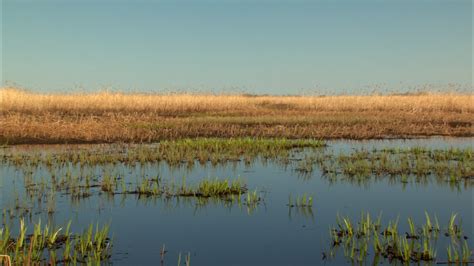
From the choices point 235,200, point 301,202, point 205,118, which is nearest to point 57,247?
point 235,200

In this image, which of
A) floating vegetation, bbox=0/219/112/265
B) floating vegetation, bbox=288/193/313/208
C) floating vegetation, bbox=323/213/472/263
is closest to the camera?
floating vegetation, bbox=0/219/112/265

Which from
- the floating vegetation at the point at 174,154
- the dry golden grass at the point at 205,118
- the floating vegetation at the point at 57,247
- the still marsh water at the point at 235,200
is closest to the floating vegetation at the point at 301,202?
the still marsh water at the point at 235,200

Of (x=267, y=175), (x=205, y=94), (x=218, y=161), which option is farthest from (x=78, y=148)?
(x=205, y=94)

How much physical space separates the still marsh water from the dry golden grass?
14.5 feet

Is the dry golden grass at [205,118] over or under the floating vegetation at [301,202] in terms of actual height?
over

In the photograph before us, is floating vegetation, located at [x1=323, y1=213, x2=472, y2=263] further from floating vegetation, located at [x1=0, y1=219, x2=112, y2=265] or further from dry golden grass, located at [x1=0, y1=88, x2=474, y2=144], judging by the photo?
dry golden grass, located at [x1=0, y1=88, x2=474, y2=144]

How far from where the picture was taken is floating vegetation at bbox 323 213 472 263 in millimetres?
5059

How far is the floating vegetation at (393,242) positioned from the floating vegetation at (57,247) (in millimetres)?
2525

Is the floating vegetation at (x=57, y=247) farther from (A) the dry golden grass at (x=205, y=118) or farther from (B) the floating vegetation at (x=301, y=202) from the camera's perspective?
(A) the dry golden grass at (x=205, y=118)

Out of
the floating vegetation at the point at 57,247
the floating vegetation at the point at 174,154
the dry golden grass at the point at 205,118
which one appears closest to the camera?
the floating vegetation at the point at 57,247

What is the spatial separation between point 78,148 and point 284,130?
837 cm

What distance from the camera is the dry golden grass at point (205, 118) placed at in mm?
17141

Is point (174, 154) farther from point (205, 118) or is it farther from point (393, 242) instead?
point (205, 118)

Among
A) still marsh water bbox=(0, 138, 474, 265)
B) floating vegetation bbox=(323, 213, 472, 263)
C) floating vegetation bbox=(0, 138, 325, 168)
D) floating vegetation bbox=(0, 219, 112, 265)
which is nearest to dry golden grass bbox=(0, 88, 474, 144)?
floating vegetation bbox=(0, 138, 325, 168)
